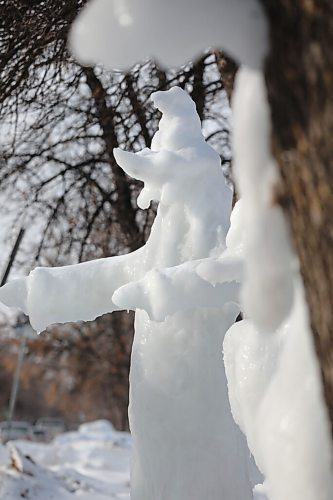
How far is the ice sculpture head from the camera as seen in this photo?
3.84m

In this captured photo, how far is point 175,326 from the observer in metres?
3.68

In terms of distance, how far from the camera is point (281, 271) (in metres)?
1.38

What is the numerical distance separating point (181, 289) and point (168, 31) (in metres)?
1.72

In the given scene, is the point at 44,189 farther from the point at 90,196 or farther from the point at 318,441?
the point at 318,441

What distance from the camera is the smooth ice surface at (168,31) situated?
4.24 ft

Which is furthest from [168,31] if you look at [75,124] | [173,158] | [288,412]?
[75,124]

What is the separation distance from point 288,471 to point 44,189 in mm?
6273

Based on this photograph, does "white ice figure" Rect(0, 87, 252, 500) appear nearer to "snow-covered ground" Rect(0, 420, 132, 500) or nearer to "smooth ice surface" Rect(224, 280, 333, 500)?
"smooth ice surface" Rect(224, 280, 333, 500)

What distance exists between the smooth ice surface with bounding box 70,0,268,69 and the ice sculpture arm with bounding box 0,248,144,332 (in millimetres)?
2470

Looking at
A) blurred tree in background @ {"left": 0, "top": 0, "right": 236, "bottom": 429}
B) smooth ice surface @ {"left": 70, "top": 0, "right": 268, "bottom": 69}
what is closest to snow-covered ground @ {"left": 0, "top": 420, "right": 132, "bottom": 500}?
blurred tree in background @ {"left": 0, "top": 0, "right": 236, "bottom": 429}

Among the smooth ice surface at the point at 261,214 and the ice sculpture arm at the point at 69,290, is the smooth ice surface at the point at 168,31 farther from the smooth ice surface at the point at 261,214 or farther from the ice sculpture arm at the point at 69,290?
the ice sculpture arm at the point at 69,290

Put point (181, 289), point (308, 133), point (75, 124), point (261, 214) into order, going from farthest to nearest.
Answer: point (75, 124) < point (181, 289) < point (261, 214) < point (308, 133)

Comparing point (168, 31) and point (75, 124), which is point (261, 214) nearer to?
point (168, 31)

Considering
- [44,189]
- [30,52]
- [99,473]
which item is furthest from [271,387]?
[99,473]
